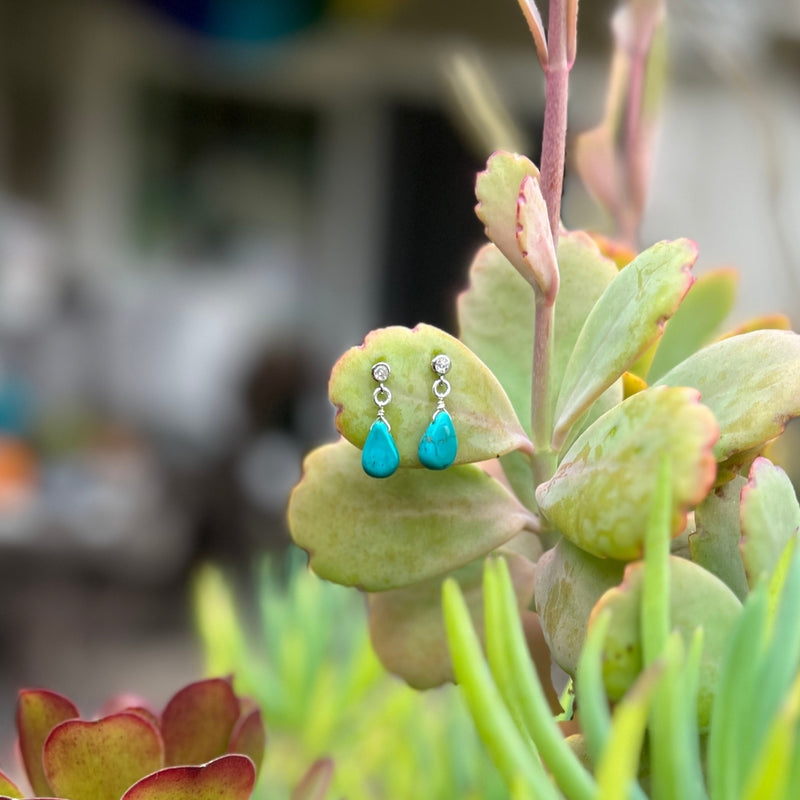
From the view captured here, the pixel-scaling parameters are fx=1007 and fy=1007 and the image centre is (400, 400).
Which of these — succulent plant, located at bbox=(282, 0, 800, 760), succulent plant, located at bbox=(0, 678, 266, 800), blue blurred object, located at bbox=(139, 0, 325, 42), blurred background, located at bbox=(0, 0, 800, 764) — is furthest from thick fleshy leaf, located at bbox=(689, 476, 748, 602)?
blue blurred object, located at bbox=(139, 0, 325, 42)

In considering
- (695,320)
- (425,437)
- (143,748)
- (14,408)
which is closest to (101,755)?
(143,748)

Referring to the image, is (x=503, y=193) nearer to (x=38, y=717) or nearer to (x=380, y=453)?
(x=380, y=453)

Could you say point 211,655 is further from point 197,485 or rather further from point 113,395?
point 113,395

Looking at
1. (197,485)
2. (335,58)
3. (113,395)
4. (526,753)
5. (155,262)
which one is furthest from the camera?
(155,262)

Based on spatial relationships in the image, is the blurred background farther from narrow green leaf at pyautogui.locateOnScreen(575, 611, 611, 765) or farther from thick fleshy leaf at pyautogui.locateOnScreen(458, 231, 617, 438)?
narrow green leaf at pyautogui.locateOnScreen(575, 611, 611, 765)

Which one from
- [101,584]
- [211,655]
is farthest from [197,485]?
[211,655]

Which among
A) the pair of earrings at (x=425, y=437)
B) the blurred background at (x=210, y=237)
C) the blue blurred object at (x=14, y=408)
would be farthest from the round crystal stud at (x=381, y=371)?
the blue blurred object at (x=14, y=408)
